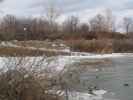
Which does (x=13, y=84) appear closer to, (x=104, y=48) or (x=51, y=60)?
(x=51, y=60)

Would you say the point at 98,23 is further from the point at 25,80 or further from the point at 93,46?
the point at 25,80

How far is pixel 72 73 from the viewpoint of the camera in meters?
7.65

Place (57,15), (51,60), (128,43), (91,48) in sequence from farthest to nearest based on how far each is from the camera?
(57,15) < (128,43) < (91,48) < (51,60)

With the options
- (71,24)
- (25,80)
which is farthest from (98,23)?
(25,80)

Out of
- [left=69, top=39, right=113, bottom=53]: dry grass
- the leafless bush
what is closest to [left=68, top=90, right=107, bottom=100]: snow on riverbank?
the leafless bush

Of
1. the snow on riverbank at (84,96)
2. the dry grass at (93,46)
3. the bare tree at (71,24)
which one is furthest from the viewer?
the bare tree at (71,24)

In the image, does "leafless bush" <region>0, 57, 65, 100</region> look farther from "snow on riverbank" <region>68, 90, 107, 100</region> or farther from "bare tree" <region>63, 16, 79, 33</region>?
"bare tree" <region>63, 16, 79, 33</region>

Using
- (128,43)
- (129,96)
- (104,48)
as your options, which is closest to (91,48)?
(104,48)

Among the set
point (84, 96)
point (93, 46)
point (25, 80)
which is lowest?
point (93, 46)

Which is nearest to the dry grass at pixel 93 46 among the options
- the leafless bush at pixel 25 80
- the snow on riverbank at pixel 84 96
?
the snow on riverbank at pixel 84 96

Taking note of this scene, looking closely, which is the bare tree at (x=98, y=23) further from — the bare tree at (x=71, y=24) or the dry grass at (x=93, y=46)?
the dry grass at (x=93, y=46)

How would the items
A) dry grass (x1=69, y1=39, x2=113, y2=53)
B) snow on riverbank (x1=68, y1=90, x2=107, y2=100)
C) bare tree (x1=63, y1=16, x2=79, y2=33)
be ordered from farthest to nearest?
bare tree (x1=63, y1=16, x2=79, y2=33) < dry grass (x1=69, y1=39, x2=113, y2=53) < snow on riverbank (x1=68, y1=90, x2=107, y2=100)

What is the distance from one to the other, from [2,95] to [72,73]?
1.70 metres

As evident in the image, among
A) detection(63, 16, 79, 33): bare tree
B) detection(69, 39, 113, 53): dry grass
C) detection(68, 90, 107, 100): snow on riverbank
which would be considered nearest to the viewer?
detection(68, 90, 107, 100): snow on riverbank
